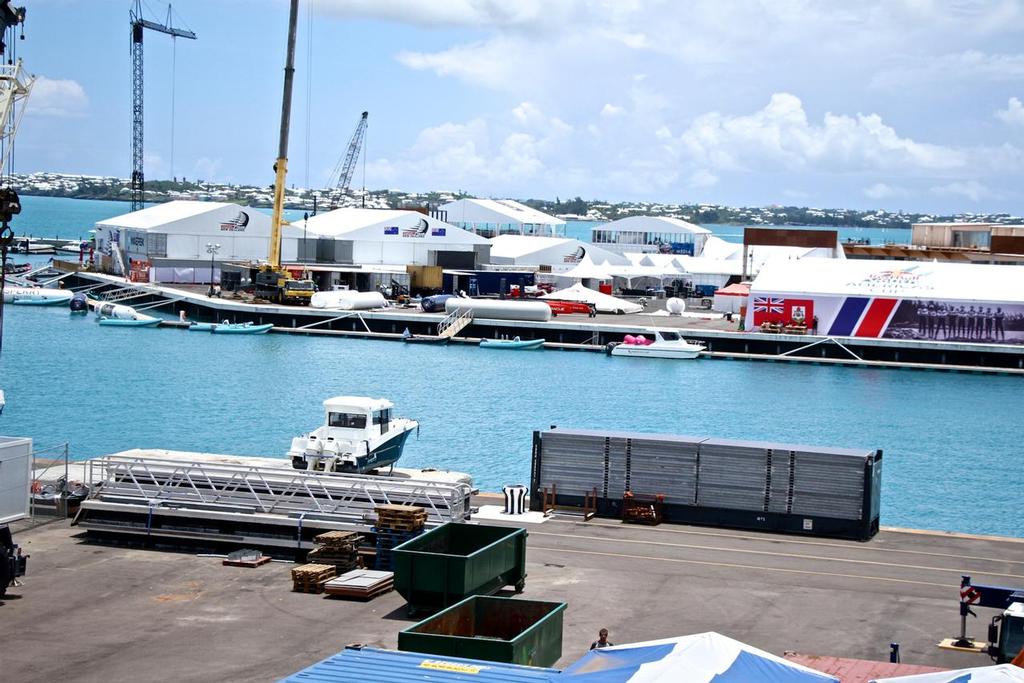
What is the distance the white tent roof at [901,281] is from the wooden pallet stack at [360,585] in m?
65.3

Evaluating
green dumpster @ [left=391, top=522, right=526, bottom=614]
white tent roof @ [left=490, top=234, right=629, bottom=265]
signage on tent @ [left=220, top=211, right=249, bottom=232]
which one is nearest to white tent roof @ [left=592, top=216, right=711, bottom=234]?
white tent roof @ [left=490, top=234, right=629, bottom=265]

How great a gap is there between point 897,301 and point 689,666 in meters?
72.6

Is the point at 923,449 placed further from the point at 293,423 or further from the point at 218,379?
the point at 218,379

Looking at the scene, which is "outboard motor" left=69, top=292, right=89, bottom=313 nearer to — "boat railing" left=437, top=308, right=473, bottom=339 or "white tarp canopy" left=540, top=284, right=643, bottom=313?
"boat railing" left=437, top=308, right=473, bottom=339

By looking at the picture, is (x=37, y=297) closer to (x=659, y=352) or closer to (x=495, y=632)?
(x=659, y=352)

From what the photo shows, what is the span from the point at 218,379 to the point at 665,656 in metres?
59.3

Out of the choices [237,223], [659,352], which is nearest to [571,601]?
[659,352]

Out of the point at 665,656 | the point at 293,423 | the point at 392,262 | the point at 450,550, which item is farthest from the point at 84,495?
the point at 392,262

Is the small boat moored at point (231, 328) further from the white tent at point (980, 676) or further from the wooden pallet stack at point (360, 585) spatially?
the white tent at point (980, 676)

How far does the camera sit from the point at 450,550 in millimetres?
22781

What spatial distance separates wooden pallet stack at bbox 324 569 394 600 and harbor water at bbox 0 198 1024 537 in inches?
765

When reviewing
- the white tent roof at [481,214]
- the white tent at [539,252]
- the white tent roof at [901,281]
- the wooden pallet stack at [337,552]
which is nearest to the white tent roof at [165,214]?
the white tent at [539,252]

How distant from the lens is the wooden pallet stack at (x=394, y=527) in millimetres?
23016

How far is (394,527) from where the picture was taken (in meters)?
23.1
